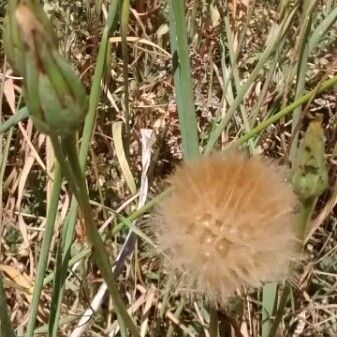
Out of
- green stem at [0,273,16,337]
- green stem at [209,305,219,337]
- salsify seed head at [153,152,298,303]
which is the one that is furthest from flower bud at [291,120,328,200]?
green stem at [0,273,16,337]

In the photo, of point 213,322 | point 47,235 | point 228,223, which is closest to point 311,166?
point 228,223

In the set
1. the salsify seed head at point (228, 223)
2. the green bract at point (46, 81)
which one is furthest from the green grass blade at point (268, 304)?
the green bract at point (46, 81)

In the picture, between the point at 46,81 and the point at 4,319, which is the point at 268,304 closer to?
the point at 4,319

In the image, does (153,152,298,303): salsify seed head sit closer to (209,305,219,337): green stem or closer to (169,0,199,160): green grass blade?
(209,305,219,337): green stem

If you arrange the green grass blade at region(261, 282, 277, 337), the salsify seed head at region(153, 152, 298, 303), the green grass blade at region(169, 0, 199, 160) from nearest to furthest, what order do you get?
the salsify seed head at region(153, 152, 298, 303)
the green grass blade at region(169, 0, 199, 160)
the green grass blade at region(261, 282, 277, 337)

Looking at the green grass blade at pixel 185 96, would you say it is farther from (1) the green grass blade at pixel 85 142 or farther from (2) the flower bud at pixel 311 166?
(2) the flower bud at pixel 311 166
